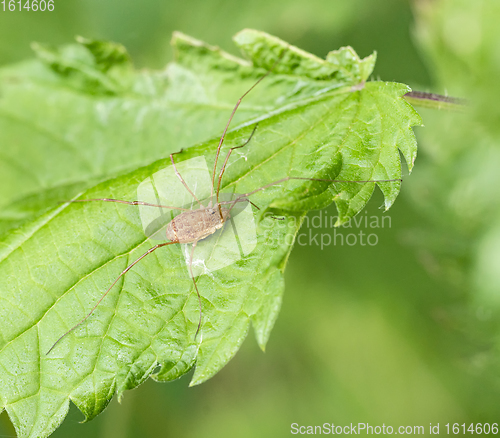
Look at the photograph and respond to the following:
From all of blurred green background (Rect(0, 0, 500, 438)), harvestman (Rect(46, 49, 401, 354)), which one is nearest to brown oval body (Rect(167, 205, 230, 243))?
harvestman (Rect(46, 49, 401, 354))

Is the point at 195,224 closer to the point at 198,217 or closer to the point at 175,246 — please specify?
the point at 198,217

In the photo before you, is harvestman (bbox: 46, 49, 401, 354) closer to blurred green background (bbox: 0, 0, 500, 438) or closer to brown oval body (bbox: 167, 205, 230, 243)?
brown oval body (bbox: 167, 205, 230, 243)

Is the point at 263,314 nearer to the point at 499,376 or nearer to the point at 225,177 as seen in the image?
the point at 225,177

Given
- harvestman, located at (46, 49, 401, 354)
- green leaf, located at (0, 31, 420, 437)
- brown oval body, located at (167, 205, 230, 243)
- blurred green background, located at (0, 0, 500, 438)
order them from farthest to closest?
blurred green background, located at (0, 0, 500, 438) → brown oval body, located at (167, 205, 230, 243) → harvestman, located at (46, 49, 401, 354) → green leaf, located at (0, 31, 420, 437)

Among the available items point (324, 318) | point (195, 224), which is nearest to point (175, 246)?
point (195, 224)

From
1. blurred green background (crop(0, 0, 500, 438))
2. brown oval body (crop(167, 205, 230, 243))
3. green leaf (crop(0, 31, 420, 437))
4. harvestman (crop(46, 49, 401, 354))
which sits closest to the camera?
green leaf (crop(0, 31, 420, 437))

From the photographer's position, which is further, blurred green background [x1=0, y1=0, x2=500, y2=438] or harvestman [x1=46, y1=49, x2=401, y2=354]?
blurred green background [x1=0, y1=0, x2=500, y2=438]
